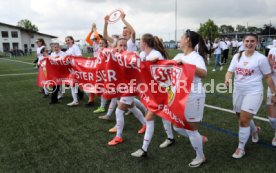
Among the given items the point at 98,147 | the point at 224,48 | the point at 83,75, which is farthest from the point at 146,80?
the point at 224,48

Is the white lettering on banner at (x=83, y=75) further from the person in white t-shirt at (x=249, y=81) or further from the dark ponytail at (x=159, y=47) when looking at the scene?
the person in white t-shirt at (x=249, y=81)

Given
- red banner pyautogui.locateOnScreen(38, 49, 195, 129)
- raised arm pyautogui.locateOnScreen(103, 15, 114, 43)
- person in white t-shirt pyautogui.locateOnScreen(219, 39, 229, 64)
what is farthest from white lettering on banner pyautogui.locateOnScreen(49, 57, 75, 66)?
person in white t-shirt pyautogui.locateOnScreen(219, 39, 229, 64)

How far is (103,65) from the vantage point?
5.93m

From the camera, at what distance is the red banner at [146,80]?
11.7 ft

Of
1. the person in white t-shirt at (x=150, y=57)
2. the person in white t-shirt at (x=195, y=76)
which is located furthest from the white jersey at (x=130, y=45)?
the person in white t-shirt at (x=195, y=76)

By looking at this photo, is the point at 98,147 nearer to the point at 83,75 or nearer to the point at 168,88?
the point at 168,88

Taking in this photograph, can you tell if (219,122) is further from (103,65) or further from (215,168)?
(103,65)

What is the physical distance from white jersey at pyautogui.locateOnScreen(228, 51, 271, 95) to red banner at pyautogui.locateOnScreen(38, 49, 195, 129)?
103 centimetres

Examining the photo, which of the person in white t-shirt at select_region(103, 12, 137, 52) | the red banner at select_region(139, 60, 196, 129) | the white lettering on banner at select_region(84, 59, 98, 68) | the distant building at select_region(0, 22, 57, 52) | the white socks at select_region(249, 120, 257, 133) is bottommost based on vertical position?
the white socks at select_region(249, 120, 257, 133)

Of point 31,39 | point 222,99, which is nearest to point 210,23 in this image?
point 31,39

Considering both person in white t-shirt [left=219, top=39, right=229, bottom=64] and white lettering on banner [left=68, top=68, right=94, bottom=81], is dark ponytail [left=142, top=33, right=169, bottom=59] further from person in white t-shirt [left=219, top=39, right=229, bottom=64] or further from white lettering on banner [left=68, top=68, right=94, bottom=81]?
person in white t-shirt [left=219, top=39, right=229, bottom=64]

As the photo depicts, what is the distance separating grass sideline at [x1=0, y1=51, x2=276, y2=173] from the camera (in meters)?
3.89

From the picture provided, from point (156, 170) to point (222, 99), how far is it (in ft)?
15.9

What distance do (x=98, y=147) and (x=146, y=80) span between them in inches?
59.7
